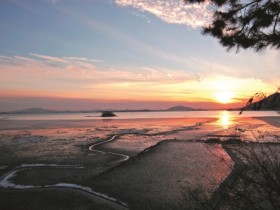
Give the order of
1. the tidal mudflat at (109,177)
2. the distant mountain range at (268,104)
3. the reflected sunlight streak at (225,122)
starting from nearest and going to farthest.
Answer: the distant mountain range at (268,104)
the tidal mudflat at (109,177)
the reflected sunlight streak at (225,122)

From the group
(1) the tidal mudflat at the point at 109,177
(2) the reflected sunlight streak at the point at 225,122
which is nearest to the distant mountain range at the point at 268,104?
(1) the tidal mudflat at the point at 109,177

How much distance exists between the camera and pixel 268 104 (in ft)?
12.3

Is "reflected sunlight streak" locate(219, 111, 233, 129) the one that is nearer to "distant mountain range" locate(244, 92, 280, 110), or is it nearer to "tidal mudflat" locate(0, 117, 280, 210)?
"tidal mudflat" locate(0, 117, 280, 210)

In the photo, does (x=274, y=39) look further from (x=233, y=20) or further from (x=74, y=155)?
(x=74, y=155)

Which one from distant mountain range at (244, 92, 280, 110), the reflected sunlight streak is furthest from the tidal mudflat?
the reflected sunlight streak

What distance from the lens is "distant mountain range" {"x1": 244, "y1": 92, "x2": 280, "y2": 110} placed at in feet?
12.1

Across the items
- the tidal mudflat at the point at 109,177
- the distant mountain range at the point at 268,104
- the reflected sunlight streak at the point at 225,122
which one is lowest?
the tidal mudflat at the point at 109,177

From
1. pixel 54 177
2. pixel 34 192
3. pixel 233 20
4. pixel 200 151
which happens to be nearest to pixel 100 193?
pixel 34 192

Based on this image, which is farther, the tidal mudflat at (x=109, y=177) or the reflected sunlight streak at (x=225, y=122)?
the reflected sunlight streak at (x=225, y=122)

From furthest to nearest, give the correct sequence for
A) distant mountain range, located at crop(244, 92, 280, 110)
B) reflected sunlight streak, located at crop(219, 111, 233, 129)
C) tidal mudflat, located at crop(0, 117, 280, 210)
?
reflected sunlight streak, located at crop(219, 111, 233, 129) < tidal mudflat, located at crop(0, 117, 280, 210) < distant mountain range, located at crop(244, 92, 280, 110)

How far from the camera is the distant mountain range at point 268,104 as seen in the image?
3697mm

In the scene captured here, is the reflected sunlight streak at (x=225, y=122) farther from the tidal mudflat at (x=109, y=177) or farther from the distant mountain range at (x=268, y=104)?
the distant mountain range at (x=268, y=104)

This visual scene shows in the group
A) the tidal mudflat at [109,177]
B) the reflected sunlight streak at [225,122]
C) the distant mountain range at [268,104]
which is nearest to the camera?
the distant mountain range at [268,104]

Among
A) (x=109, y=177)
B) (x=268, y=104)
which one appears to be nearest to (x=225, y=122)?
(x=109, y=177)
